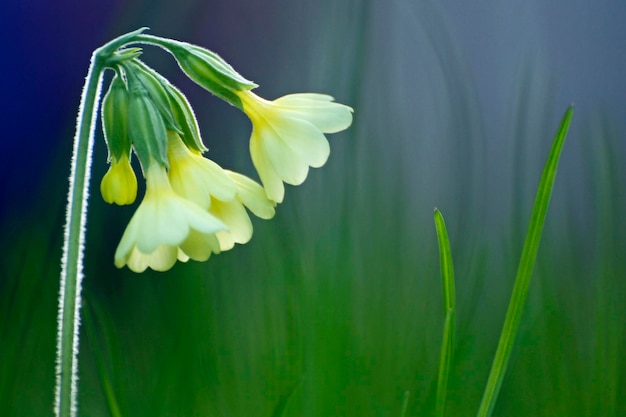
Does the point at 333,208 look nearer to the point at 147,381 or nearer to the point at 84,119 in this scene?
the point at 147,381

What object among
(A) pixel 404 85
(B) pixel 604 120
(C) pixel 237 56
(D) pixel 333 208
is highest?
(C) pixel 237 56

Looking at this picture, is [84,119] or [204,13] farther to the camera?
[204,13]

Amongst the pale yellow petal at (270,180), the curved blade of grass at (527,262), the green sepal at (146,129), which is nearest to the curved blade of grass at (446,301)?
the curved blade of grass at (527,262)

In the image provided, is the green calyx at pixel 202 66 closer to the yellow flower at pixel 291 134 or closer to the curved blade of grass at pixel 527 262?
the yellow flower at pixel 291 134

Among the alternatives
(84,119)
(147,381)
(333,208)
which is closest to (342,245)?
(333,208)

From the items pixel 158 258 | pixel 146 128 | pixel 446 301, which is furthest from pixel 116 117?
pixel 446 301

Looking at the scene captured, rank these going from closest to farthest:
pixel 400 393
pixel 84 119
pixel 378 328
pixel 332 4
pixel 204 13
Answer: pixel 84 119
pixel 400 393
pixel 378 328
pixel 332 4
pixel 204 13

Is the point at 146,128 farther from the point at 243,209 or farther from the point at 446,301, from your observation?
the point at 446,301

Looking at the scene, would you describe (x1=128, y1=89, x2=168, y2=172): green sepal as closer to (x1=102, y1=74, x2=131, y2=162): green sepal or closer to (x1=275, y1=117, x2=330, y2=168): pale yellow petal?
(x1=102, y1=74, x2=131, y2=162): green sepal

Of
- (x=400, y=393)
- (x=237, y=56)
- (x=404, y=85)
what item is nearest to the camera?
(x=400, y=393)
